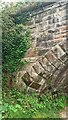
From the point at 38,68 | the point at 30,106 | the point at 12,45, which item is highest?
the point at 12,45

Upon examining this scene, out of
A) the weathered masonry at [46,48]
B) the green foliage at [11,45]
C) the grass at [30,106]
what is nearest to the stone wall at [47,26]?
the weathered masonry at [46,48]

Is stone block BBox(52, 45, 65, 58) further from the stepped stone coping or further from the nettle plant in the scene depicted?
the nettle plant

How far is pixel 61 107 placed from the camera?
28.3ft

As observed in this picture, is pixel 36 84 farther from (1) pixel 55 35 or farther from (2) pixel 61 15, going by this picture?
(2) pixel 61 15

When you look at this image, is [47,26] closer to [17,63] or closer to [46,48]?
[46,48]

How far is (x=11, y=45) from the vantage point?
334 inches

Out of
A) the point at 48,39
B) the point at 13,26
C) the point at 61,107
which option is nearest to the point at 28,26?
the point at 13,26

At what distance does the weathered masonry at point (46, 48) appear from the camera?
24.8ft

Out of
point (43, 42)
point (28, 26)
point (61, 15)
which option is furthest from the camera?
point (28, 26)

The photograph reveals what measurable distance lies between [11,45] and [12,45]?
4cm

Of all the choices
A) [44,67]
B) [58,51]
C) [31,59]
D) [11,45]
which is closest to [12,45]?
[11,45]

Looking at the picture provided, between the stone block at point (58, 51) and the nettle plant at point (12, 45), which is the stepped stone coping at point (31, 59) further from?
the stone block at point (58, 51)

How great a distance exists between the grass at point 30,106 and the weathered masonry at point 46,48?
0.23 metres

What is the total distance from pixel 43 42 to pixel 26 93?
1.45m
